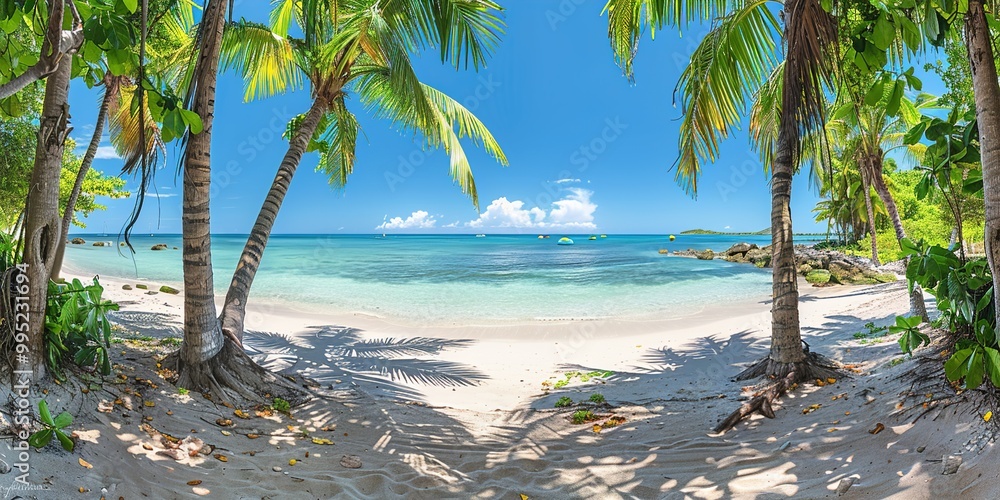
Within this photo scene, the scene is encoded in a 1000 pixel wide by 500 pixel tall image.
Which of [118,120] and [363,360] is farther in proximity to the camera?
[118,120]

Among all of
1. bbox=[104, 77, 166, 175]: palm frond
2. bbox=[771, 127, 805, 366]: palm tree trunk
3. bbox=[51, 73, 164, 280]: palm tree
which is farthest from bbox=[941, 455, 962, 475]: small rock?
bbox=[104, 77, 166, 175]: palm frond

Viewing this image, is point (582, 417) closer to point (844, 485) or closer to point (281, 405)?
point (844, 485)

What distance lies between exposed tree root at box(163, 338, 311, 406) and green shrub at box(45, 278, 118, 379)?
2.91 feet

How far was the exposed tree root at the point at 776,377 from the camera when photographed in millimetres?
3968

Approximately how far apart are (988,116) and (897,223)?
9.28 m

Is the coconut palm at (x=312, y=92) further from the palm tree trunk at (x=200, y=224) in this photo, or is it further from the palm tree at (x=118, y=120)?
the palm tree at (x=118, y=120)

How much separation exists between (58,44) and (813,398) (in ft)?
17.8

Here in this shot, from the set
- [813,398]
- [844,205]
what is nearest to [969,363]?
[813,398]

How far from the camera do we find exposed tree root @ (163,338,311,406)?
429 cm

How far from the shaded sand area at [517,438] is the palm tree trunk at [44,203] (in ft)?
1.63

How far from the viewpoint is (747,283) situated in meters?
19.2

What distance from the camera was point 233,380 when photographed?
450 cm

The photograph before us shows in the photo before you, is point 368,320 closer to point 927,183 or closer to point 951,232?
point 927,183

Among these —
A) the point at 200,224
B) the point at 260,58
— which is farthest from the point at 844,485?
the point at 260,58
